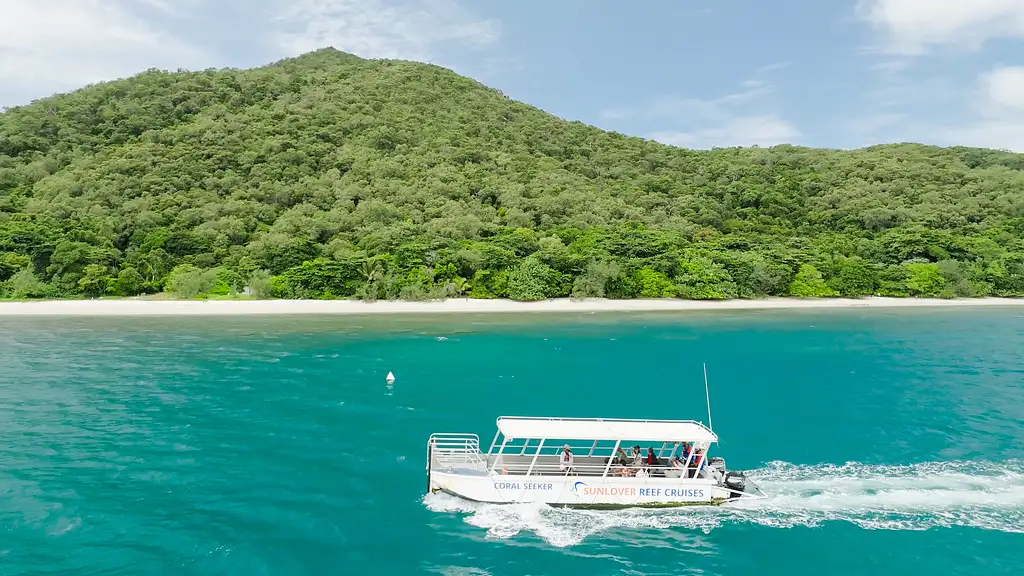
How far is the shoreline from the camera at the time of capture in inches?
2842

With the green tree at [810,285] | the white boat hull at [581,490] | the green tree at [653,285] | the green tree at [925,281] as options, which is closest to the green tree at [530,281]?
the green tree at [653,285]

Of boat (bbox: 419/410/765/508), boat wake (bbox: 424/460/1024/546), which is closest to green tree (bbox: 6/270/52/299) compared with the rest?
boat (bbox: 419/410/765/508)

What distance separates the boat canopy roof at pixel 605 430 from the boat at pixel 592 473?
4cm

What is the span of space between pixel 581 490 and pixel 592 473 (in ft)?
3.50

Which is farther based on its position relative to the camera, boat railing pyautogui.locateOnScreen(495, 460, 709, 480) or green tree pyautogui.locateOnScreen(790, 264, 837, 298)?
green tree pyautogui.locateOnScreen(790, 264, 837, 298)

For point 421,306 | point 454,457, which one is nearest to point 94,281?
point 421,306

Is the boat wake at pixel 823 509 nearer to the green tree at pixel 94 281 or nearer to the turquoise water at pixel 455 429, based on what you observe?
the turquoise water at pixel 455 429

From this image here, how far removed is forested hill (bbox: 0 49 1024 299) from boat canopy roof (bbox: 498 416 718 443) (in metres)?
57.3

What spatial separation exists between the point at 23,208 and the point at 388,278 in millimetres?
74795

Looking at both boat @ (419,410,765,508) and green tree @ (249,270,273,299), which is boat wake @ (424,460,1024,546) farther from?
green tree @ (249,270,273,299)

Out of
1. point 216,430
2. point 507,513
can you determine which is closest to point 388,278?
point 216,430

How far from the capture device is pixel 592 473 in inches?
877

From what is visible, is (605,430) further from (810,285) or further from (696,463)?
(810,285)

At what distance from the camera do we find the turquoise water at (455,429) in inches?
717
